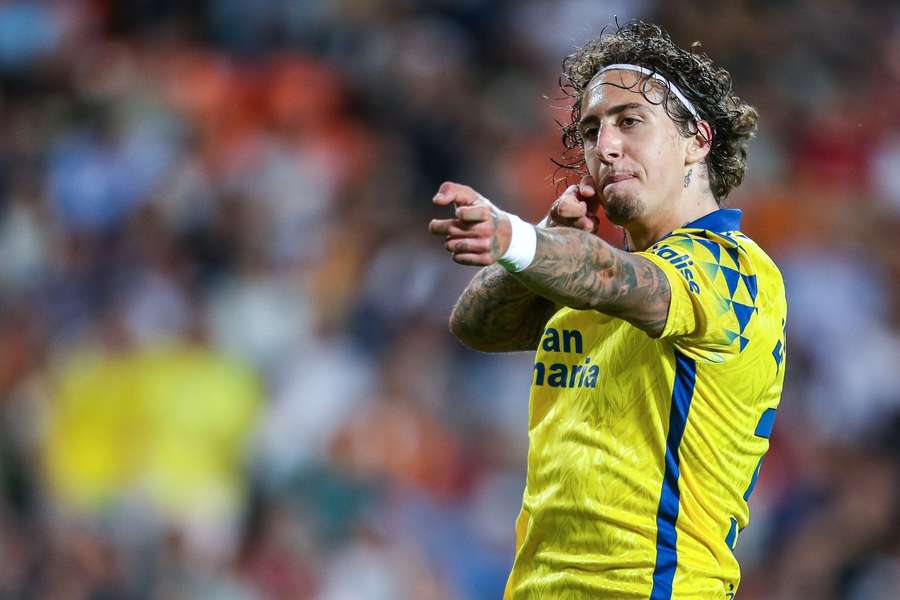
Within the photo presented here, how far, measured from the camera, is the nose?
3123mm

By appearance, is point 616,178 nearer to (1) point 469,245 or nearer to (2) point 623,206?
(2) point 623,206

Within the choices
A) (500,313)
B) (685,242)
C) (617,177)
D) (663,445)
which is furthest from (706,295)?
(500,313)

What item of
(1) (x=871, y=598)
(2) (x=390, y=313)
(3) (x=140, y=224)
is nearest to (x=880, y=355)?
(1) (x=871, y=598)

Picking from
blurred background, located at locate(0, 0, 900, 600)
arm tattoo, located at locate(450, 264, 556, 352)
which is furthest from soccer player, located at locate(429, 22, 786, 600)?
blurred background, located at locate(0, 0, 900, 600)

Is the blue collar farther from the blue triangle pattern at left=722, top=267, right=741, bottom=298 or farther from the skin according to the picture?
the blue triangle pattern at left=722, top=267, right=741, bottom=298

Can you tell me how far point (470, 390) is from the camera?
22.7 ft

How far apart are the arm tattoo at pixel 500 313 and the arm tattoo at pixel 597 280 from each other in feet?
2.50

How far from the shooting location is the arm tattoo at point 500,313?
11.4 feet

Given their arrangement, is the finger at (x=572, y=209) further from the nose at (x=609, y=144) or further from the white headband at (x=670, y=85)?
the white headband at (x=670, y=85)

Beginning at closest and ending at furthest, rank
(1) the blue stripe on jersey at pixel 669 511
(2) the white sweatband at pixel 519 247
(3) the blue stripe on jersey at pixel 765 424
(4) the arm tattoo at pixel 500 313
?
(2) the white sweatband at pixel 519 247 < (1) the blue stripe on jersey at pixel 669 511 < (3) the blue stripe on jersey at pixel 765 424 < (4) the arm tattoo at pixel 500 313

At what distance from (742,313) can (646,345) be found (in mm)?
237

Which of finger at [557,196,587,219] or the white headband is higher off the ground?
the white headband

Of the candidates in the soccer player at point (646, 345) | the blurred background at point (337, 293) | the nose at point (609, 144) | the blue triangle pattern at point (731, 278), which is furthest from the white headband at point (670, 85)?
the blurred background at point (337, 293)

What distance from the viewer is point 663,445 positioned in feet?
9.58
